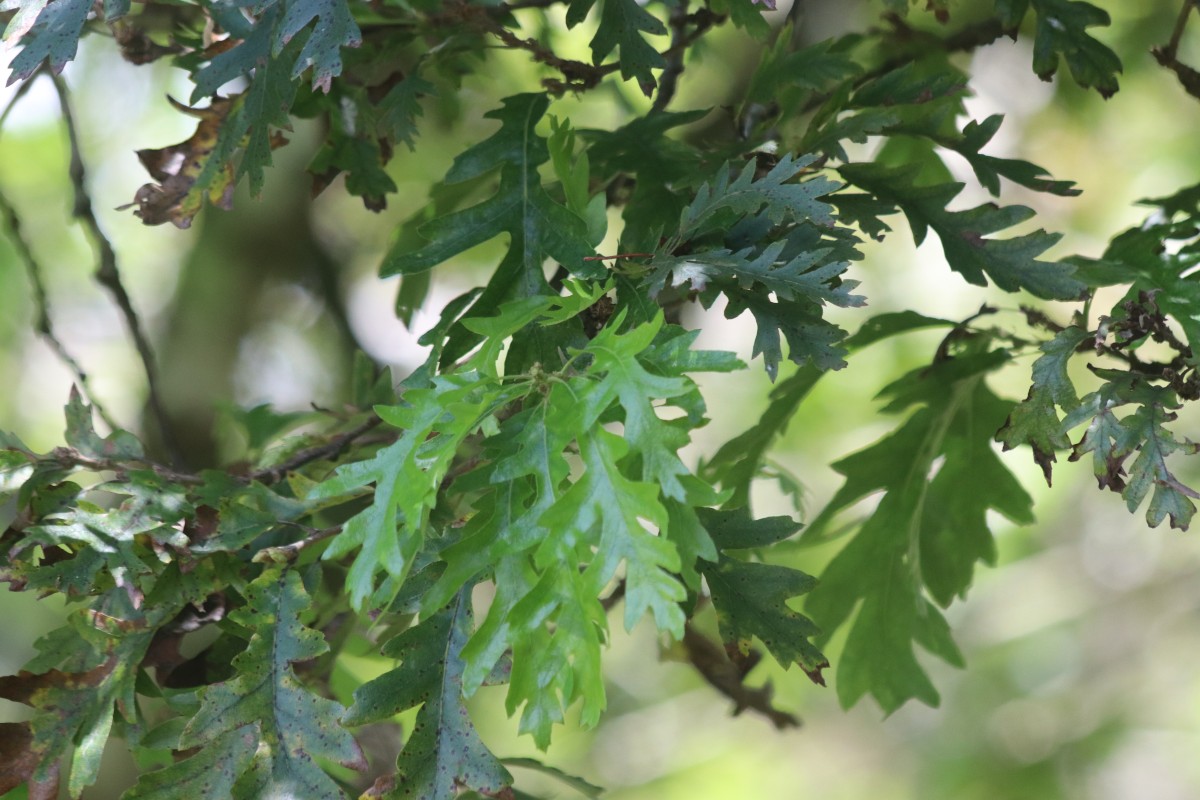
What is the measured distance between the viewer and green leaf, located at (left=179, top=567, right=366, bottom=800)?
1.42 ft

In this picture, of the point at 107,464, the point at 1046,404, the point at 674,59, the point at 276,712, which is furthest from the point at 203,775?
the point at 674,59

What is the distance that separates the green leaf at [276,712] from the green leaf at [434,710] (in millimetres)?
19

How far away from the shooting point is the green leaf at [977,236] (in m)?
0.47

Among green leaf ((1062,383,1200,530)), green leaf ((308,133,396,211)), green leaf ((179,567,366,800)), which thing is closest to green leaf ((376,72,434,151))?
green leaf ((308,133,396,211))

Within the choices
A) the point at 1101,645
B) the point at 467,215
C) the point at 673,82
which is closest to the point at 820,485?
the point at 1101,645

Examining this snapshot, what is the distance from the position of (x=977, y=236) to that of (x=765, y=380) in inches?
39.7

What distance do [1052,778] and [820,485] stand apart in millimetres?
754

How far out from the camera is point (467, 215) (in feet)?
1.66

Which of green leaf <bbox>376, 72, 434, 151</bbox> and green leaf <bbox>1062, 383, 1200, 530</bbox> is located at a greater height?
green leaf <bbox>376, 72, 434, 151</bbox>

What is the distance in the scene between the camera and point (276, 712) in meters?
0.45

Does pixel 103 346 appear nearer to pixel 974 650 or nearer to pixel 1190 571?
pixel 974 650

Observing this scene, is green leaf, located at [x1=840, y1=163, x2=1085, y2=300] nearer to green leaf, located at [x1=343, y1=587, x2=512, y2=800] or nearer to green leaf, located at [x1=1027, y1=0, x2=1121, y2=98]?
green leaf, located at [x1=1027, y1=0, x2=1121, y2=98]

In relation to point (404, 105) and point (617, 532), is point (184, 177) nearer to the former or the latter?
point (404, 105)

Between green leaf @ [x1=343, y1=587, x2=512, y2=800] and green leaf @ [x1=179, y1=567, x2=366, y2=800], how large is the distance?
0.02 m
